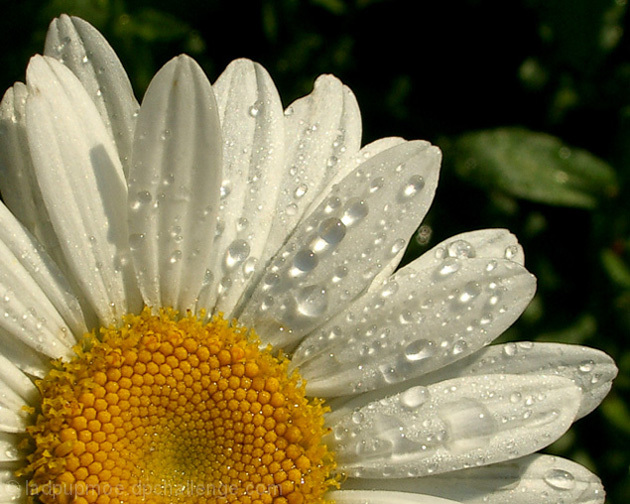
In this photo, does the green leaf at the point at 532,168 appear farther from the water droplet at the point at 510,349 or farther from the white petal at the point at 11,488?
the white petal at the point at 11,488

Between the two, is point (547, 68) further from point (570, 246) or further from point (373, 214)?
point (373, 214)

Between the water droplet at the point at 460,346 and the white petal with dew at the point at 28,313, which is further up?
the white petal with dew at the point at 28,313

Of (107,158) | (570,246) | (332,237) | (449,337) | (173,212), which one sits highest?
(107,158)

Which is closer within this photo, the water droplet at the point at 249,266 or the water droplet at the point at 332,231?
the water droplet at the point at 332,231

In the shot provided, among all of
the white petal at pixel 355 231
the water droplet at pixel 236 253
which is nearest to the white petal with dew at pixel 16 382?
the water droplet at pixel 236 253

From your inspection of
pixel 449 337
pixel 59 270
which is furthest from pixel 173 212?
pixel 449 337

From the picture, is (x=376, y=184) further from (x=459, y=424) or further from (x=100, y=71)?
(x=100, y=71)
